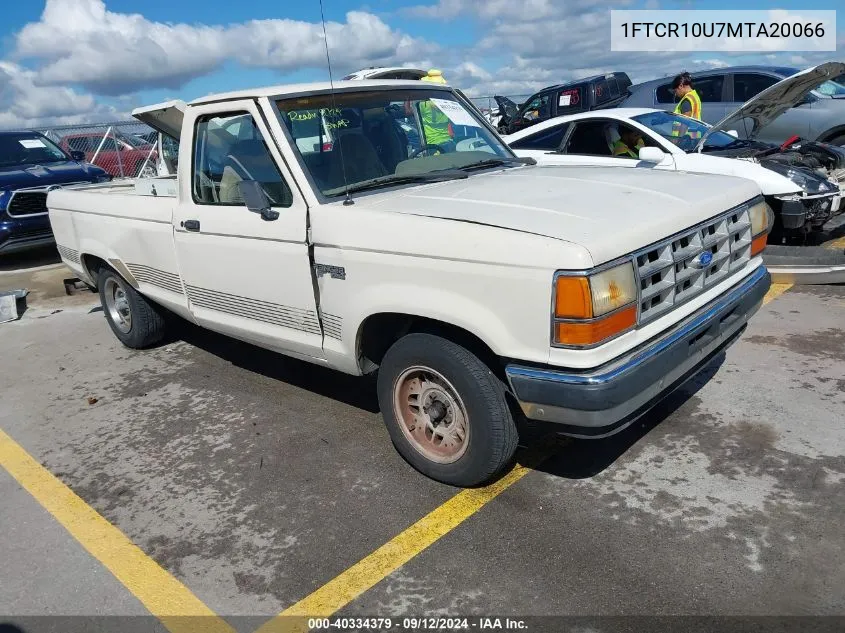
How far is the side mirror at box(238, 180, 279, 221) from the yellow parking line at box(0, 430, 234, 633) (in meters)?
1.71

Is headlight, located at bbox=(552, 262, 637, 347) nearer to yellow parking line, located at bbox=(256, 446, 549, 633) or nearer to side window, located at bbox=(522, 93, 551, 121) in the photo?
yellow parking line, located at bbox=(256, 446, 549, 633)

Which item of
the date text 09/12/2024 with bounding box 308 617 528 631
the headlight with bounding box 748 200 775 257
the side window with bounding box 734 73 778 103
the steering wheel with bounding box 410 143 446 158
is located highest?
the side window with bounding box 734 73 778 103

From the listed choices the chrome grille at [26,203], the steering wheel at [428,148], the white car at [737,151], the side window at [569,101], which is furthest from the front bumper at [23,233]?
the side window at [569,101]

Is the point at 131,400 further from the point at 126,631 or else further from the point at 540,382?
the point at 540,382

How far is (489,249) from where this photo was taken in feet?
8.96

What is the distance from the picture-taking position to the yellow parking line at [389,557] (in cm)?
262

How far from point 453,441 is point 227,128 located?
7.37 ft

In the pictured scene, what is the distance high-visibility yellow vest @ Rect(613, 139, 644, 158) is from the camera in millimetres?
7656

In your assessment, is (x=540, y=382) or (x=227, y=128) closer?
(x=540, y=382)

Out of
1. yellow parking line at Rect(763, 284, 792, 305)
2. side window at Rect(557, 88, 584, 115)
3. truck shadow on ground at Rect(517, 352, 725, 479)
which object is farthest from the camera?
side window at Rect(557, 88, 584, 115)

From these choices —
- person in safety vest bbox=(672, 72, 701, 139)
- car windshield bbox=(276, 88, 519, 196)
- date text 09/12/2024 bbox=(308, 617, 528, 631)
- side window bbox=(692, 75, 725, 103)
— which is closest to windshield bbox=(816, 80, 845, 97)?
side window bbox=(692, 75, 725, 103)

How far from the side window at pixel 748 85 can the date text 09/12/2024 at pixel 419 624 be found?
10858 millimetres

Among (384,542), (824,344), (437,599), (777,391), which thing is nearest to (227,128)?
(384,542)

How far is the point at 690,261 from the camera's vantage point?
3.10m
